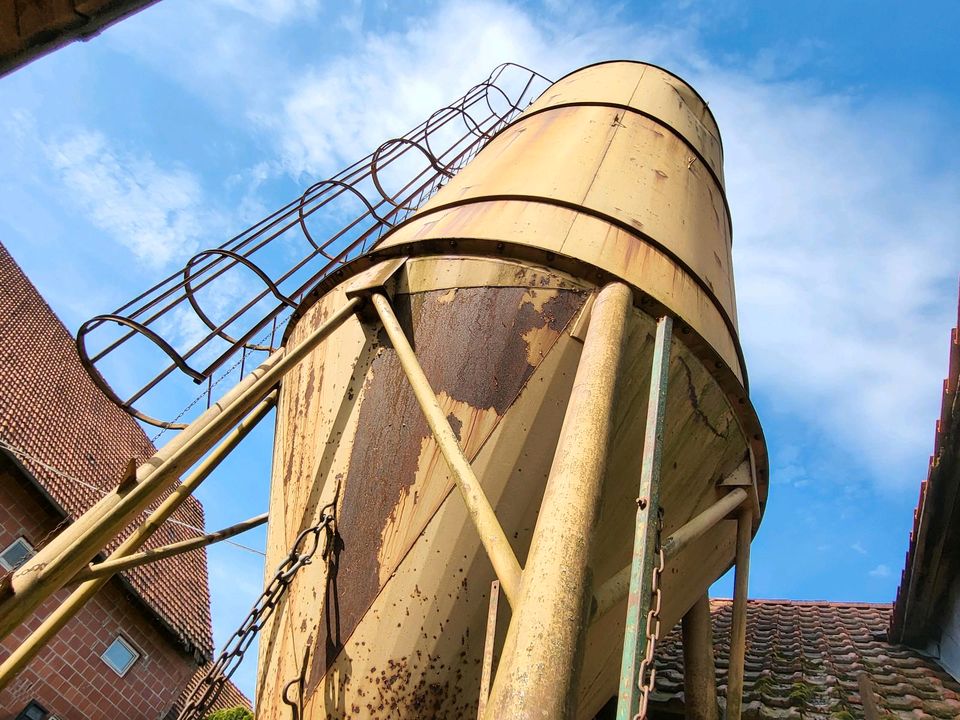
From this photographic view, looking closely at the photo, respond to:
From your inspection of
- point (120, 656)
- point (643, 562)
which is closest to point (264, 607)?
point (643, 562)

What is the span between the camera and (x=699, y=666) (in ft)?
12.7

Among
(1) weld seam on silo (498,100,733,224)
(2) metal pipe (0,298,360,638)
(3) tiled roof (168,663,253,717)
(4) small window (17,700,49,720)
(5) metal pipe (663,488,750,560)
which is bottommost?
(2) metal pipe (0,298,360,638)

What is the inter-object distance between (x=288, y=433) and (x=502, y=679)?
1.90 metres

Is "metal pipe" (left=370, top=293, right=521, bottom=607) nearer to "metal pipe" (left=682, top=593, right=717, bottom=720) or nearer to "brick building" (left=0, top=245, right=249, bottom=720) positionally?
"metal pipe" (left=682, top=593, right=717, bottom=720)

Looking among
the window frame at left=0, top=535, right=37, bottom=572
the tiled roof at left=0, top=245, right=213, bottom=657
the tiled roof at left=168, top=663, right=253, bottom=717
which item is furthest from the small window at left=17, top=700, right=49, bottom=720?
the tiled roof at left=168, top=663, right=253, bottom=717

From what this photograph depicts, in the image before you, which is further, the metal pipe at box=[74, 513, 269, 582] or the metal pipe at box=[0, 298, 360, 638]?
the metal pipe at box=[74, 513, 269, 582]

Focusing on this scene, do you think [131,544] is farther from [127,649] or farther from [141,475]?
[127,649]

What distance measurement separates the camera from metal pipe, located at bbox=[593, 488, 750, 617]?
242 cm

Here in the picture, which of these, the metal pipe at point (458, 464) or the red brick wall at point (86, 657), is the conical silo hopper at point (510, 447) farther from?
the red brick wall at point (86, 657)

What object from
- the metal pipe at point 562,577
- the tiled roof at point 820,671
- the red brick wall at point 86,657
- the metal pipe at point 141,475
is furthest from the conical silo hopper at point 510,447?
the red brick wall at point 86,657

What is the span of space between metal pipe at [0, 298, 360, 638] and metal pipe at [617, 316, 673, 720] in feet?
4.46

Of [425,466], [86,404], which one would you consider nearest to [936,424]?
[425,466]

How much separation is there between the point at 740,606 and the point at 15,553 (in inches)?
434

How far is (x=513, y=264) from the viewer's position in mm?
3092
